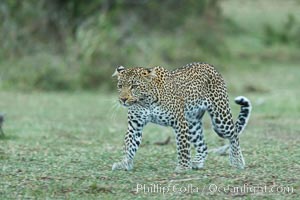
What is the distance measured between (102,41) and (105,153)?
11130 mm

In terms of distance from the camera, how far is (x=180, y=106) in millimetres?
10516

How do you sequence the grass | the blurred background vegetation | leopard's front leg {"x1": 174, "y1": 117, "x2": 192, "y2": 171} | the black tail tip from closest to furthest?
the grass → leopard's front leg {"x1": 174, "y1": 117, "x2": 192, "y2": 171} → the black tail tip → the blurred background vegetation

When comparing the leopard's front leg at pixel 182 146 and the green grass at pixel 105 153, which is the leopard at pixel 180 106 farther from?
the green grass at pixel 105 153

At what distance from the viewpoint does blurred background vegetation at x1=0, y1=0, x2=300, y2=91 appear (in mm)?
22438

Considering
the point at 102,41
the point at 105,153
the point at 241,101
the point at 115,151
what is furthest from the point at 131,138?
the point at 102,41

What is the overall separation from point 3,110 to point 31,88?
371cm

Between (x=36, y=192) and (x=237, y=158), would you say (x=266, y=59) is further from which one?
(x=36, y=192)

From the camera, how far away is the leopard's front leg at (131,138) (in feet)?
34.3

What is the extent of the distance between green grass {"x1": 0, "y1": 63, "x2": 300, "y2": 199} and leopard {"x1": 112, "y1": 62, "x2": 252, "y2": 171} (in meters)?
0.23

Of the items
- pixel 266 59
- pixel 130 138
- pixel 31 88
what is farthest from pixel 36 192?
pixel 266 59

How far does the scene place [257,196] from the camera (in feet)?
29.4

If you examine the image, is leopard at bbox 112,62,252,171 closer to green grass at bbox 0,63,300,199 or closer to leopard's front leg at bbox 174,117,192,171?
leopard's front leg at bbox 174,117,192,171

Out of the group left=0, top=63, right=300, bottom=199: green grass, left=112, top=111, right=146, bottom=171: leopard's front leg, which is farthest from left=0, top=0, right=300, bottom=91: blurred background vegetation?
left=112, top=111, right=146, bottom=171: leopard's front leg

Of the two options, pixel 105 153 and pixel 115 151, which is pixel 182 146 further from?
pixel 115 151
